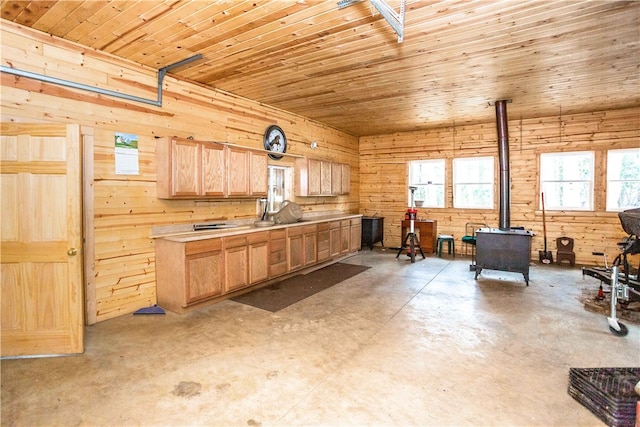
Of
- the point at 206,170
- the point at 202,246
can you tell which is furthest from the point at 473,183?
the point at 202,246

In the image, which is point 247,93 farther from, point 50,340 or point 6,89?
point 50,340

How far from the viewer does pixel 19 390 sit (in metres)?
2.37

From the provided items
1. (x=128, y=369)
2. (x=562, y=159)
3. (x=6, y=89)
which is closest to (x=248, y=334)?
(x=128, y=369)

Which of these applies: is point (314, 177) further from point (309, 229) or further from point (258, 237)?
point (258, 237)

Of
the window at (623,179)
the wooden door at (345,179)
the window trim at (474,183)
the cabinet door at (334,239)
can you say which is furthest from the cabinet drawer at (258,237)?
the window at (623,179)

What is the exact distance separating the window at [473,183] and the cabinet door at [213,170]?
218 inches

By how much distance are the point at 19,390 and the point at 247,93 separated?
429cm

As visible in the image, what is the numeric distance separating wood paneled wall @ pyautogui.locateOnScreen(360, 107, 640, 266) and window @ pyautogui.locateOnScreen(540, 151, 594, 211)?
12cm

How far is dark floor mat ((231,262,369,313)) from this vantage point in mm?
4301

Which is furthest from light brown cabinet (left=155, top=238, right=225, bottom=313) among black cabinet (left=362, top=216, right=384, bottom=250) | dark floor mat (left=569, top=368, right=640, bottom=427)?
black cabinet (left=362, top=216, right=384, bottom=250)

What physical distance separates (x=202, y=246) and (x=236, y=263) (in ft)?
1.95

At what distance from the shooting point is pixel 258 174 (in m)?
5.14

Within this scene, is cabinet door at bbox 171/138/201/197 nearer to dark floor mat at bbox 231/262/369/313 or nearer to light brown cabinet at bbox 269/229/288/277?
light brown cabinet at bbox 269/229/288/277

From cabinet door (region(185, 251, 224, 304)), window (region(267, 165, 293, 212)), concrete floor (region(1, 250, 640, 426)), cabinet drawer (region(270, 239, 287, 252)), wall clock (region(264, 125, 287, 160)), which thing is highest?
wall clock (region(264, 125, 287, 160))
